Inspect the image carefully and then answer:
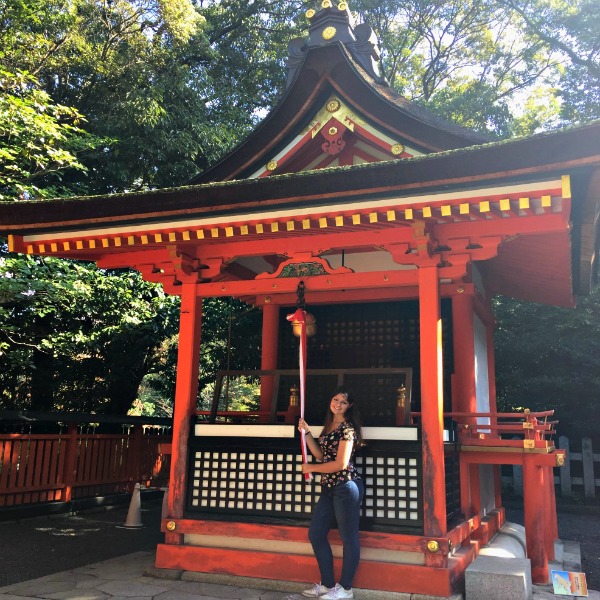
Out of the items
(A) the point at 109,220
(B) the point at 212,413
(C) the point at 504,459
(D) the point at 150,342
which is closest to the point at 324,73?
(A) the point at 109,220

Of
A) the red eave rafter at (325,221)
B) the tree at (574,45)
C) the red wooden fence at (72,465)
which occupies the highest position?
the tree at (574,45)

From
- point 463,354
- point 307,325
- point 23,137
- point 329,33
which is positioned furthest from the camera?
point 23,137

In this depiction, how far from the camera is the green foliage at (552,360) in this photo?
47.5 feet

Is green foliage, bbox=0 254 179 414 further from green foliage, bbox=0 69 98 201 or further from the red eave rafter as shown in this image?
the red eave rafter

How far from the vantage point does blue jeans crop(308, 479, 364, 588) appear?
508cm

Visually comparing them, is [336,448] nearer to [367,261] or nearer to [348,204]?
[348,204]

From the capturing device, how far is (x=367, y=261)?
8.25 meters

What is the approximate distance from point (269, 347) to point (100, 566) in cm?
381

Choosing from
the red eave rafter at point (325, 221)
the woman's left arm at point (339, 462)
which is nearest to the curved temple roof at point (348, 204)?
the red eave rafter at point (325, 221)

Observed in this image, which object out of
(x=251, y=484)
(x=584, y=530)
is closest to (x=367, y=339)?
(x=251, y=484)

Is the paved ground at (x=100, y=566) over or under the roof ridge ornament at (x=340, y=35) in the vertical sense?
under

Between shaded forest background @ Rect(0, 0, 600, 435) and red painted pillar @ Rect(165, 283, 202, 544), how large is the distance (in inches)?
198

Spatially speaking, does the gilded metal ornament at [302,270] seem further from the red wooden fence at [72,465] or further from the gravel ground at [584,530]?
the gravel ground at [584,530]

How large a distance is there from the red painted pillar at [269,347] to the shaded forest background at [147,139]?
3059 millimetres
